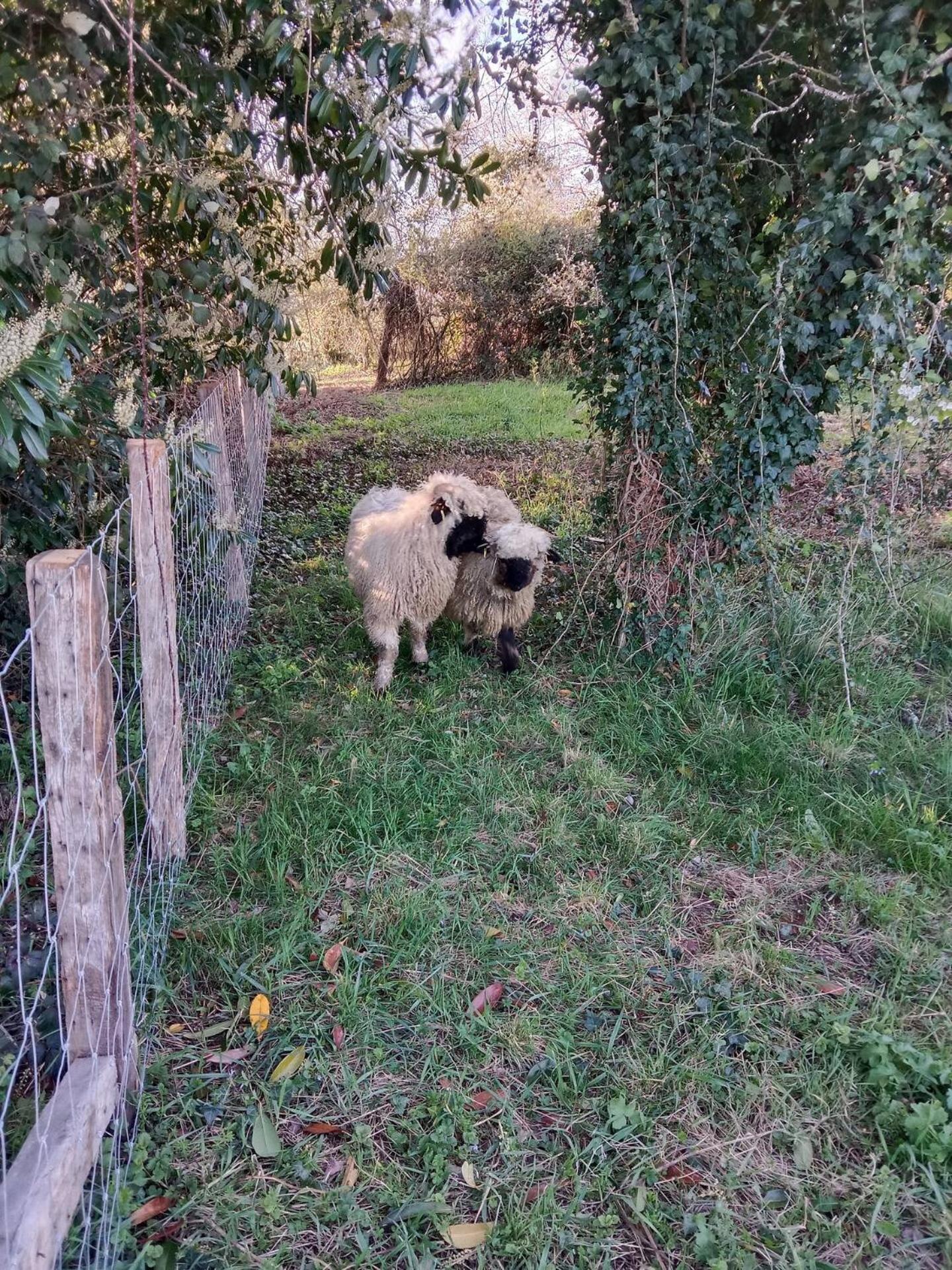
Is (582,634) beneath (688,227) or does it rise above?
beneath

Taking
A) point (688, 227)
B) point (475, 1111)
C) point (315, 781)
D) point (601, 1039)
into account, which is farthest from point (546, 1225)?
point (688, 227)

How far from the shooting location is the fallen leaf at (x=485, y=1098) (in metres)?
2.52

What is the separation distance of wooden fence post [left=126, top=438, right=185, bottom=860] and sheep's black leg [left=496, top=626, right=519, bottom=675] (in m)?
2.16

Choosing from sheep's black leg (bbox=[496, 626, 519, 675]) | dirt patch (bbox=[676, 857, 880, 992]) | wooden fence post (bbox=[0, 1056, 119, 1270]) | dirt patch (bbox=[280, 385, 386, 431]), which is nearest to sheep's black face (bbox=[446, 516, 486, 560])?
sheep's black leg (bbox=[496, 626, 519, 675])

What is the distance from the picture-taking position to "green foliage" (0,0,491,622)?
3016 mm

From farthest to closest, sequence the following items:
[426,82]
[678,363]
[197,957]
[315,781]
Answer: [678,363], [315,781], [426,82], [197,957]

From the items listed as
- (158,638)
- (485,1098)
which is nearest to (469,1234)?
(485,1098)

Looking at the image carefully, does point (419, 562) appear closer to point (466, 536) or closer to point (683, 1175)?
point (466, 536)

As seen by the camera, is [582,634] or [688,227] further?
[582,634]

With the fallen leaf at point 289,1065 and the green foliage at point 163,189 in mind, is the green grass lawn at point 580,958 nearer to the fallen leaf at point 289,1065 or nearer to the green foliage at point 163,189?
the fallen leaf at point 289,1065

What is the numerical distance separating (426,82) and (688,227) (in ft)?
5.77

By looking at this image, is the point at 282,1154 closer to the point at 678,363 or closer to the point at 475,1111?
the point at 475,1111

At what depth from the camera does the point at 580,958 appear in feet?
9.92

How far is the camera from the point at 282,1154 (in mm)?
2340
